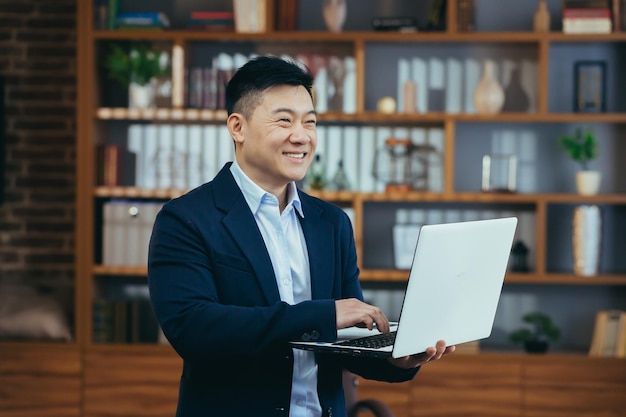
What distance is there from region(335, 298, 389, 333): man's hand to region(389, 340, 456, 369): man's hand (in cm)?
10

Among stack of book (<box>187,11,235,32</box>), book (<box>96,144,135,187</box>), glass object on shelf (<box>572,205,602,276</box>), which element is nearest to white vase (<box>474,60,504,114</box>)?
glass object on shelf (<box>572,205,602,276</box>)

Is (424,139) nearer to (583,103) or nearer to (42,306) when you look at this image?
(583,103)

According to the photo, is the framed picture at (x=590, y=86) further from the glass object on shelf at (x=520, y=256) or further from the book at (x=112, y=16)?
the book at (x=112, y=16)

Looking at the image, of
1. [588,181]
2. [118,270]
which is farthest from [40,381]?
[588,181]

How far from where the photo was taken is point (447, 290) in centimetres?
188

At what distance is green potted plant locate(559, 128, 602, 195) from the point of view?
15.4 ft

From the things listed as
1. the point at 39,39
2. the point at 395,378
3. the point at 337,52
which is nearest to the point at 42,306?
the point at 39,39

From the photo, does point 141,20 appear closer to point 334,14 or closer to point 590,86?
point 334,14

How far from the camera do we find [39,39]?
515cm

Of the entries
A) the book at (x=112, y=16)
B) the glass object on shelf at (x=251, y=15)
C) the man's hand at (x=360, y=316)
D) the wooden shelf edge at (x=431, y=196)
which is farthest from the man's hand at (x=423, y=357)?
the book at (x=112, y=16)

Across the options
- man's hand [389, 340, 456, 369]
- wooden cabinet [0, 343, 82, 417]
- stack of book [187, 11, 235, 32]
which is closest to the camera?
man's hand [389, 340, 456, 369]

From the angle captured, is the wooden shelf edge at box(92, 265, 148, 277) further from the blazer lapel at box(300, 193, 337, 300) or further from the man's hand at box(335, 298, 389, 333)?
the man's hand at box(335, 298, 389, 333)

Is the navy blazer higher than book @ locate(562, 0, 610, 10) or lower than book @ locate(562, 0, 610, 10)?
lower

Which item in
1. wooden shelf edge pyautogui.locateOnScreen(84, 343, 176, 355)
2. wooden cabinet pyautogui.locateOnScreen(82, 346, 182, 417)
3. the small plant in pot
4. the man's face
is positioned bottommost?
wooden cabinet pyautogui.locateOnScreen(82, 346, 182, 417)
